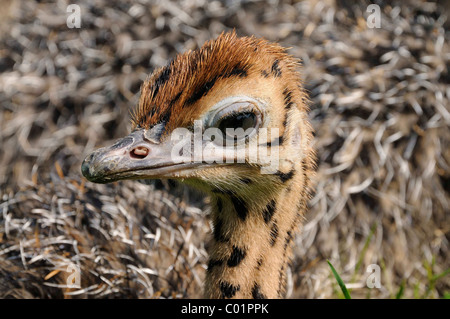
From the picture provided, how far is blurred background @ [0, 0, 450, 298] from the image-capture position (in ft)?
9.66

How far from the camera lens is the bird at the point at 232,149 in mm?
1971

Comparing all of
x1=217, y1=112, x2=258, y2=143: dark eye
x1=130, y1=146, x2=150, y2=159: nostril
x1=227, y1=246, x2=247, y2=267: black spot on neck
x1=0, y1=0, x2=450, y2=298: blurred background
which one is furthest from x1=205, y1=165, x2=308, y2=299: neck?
x1=0, y1=0, x2=450, y2=298: blurred background

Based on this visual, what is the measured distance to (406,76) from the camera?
11.6ft

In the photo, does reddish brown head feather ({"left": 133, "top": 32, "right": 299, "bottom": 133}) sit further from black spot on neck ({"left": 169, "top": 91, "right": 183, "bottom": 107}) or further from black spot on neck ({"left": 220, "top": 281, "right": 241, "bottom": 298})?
black spot on neck ({"left": 220, "top": 281, "right": 241, "bottom": 298})

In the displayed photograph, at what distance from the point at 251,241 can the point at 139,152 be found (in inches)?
18.1

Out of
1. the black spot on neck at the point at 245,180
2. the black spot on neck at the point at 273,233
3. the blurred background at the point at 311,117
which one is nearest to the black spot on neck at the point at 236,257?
the black spot on neck at the point at 273,233

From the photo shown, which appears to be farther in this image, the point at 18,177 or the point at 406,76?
the point at 18,177

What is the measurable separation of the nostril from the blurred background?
91 centimetres

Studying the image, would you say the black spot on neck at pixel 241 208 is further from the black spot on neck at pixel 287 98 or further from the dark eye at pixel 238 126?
the black spot on neck at pixel 287 98

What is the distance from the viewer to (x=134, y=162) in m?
1.93

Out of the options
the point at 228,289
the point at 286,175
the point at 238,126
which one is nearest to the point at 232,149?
the point at 238,126
